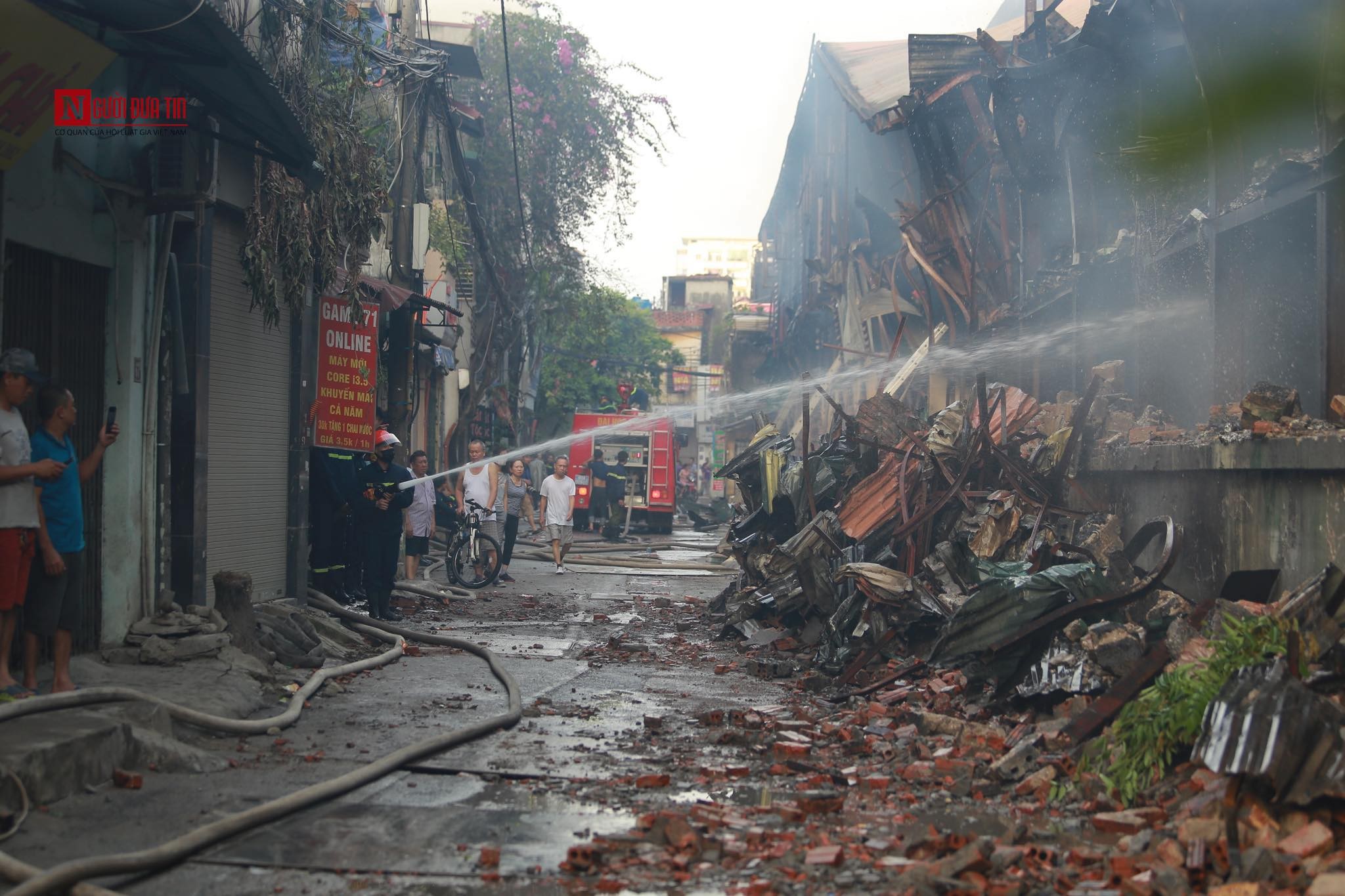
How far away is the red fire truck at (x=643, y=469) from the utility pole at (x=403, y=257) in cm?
1262

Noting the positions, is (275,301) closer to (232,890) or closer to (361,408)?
(361,408)

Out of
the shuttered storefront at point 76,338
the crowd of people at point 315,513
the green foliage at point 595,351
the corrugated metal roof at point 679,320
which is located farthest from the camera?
the corrugated metal roof at point 679,320

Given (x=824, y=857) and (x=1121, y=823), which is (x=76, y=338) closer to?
(x=824, y=857)

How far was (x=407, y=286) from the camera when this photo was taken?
20.3 m

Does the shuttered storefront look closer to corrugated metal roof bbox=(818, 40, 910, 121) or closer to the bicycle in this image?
the bicycle

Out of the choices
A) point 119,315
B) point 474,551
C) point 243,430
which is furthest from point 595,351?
point 119,315

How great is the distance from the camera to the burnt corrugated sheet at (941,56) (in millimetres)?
14234

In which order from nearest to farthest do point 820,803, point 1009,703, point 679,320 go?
point 820,803 → point 1009,703 → point 679,320

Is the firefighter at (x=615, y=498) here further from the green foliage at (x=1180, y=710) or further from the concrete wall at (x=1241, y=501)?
the green foliage at (x=1180, y=710)

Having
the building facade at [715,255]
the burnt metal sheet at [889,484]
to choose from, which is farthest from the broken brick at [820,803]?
the building facade at [715,255]

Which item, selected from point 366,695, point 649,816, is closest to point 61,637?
point 366,695

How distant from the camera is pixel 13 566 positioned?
20.0ft

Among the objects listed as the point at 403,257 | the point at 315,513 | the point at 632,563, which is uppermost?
the point at 403,257

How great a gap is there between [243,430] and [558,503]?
8517 millimetres
